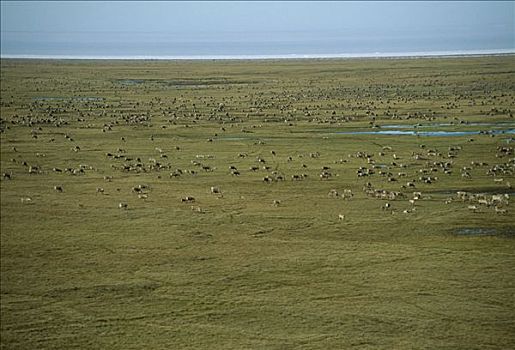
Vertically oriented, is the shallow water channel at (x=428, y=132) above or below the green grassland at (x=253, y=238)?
above

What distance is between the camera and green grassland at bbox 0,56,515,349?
56.3 ft

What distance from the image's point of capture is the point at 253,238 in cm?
2459

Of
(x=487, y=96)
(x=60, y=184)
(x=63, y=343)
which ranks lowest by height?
(x=63, y=343)

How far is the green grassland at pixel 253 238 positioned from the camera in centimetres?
1717

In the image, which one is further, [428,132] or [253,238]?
[428,132]

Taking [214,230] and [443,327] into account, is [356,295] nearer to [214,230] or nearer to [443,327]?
[443,327]

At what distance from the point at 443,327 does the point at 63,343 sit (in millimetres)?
11336

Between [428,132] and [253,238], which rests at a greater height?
[428,132]

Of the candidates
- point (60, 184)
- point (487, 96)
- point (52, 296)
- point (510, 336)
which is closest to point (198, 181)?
point (60, 184)

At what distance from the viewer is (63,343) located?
16.0m

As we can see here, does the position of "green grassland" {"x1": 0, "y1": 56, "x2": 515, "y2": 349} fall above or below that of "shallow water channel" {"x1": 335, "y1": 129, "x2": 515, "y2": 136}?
below

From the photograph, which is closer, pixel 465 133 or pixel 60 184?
pixel 60 184

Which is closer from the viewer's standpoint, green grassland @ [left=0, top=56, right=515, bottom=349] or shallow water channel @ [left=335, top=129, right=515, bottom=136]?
green grassland @ [left=0, top=56, right=515, bottom=349]

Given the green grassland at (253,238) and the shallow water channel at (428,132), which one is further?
the shallow water channel at (428,132)
